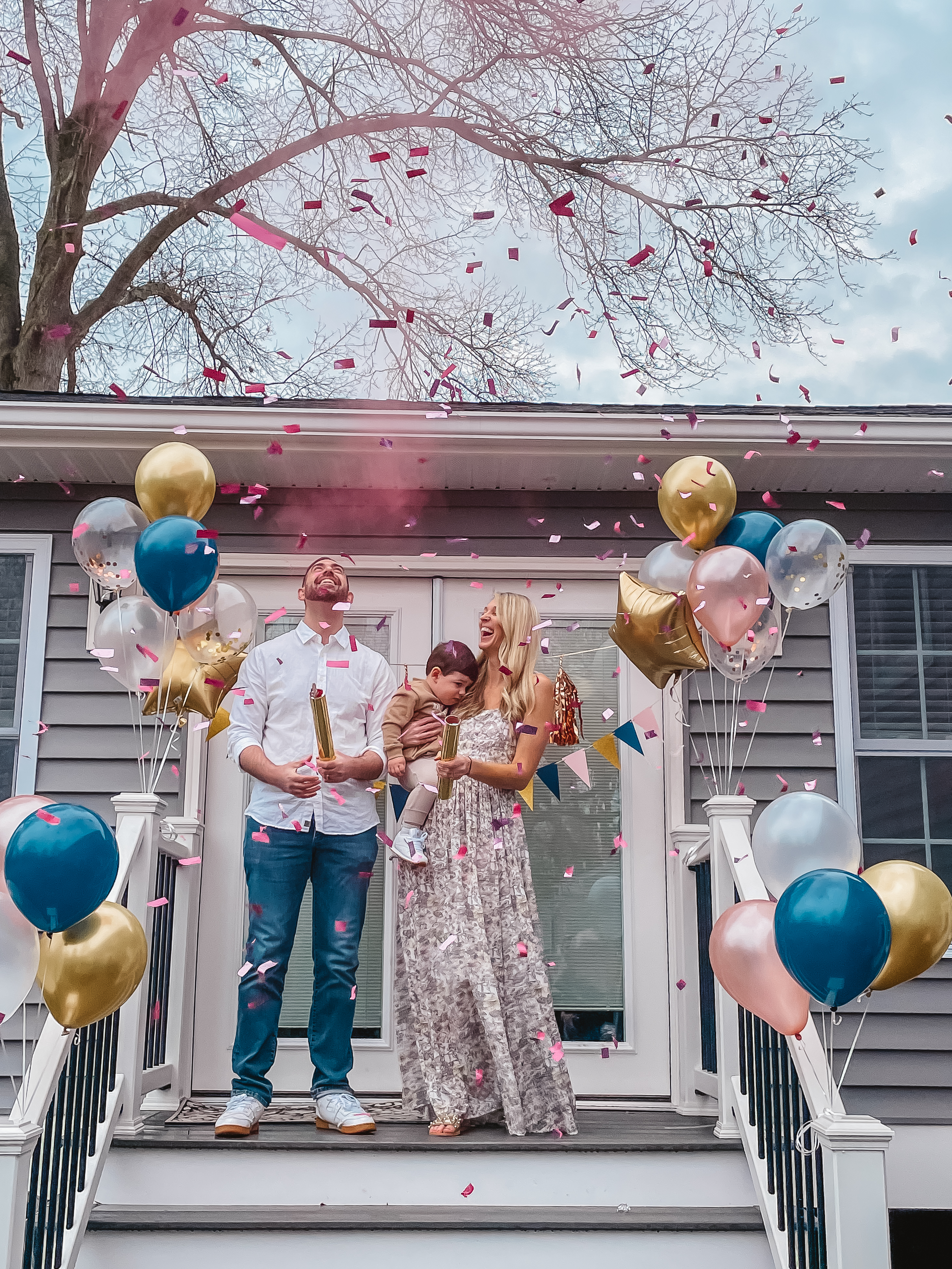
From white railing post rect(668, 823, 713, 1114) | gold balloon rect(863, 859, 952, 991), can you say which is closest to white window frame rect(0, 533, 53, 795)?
white railing post rect(668, 823, 713, 1114)

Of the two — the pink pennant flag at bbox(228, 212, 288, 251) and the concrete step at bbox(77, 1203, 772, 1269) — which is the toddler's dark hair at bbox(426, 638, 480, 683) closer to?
the concrete step at bbox(77, 1203, 772, 1269)

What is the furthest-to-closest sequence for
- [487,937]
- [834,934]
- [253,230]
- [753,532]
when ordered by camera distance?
[253,230] < [753,532] < [487,937] < [834,934]

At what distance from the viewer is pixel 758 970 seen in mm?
2926

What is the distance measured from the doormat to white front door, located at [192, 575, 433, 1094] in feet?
0.48

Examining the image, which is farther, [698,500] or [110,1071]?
[698,500]

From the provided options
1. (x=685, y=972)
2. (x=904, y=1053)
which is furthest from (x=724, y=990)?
(x=904, y=1053)

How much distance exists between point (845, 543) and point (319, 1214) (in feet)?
10.2

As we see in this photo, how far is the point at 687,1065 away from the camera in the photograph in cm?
427

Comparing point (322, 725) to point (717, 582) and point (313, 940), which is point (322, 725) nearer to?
point (313, 940)

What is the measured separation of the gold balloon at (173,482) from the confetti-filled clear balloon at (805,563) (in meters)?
1.86

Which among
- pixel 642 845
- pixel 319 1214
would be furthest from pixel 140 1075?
pixel 642 845

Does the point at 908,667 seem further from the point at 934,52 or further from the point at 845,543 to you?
the point at 934,52

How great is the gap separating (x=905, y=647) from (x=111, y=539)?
3.12m

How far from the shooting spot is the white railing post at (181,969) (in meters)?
4.10
